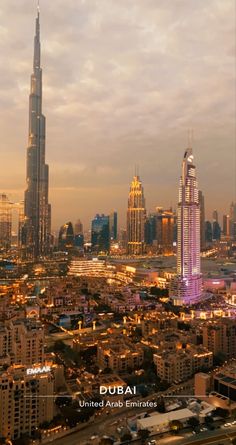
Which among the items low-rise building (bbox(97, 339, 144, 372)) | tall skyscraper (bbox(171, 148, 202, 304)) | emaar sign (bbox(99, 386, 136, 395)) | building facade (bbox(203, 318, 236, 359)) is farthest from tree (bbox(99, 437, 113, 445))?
tall skyscraper (bbox(171, 148, 202, 304))

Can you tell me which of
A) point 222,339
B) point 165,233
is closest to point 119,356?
point 222,339

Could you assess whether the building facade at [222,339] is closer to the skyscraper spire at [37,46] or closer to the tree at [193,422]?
the tree at [193,422]

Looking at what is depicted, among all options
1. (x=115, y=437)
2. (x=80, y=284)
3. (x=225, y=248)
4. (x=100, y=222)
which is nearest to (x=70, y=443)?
(x=115, y=437)

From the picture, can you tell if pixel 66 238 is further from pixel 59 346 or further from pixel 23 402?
pixel 23 402

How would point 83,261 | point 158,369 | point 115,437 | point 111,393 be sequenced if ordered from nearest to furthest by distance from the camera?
point 115,437 → point 111,393 → point 158,369 → point 83,261

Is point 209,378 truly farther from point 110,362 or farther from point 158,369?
point 110,362

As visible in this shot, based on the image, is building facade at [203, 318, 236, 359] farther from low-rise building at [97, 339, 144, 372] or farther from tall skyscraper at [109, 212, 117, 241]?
tall skyscraper at [109, 212, 117, 241]

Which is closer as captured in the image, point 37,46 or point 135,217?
point 37,46

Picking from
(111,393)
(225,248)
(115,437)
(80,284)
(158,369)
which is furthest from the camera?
(225,248)
